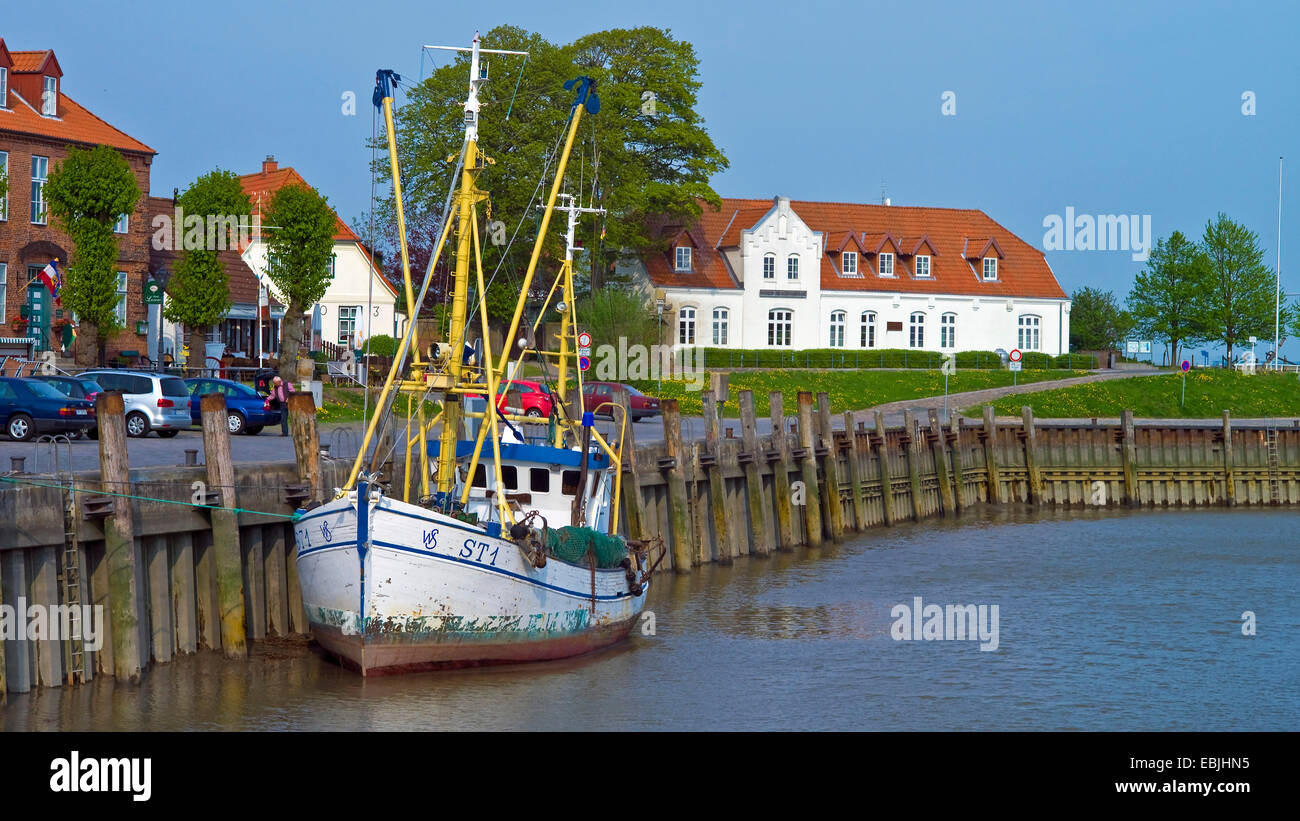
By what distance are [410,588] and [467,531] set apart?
3.53 ft

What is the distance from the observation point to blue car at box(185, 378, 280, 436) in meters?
40.5

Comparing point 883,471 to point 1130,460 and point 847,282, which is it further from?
point 847,282

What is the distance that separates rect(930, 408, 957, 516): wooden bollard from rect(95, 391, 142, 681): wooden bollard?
3221 centimetres

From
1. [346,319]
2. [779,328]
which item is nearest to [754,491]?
[346,319]

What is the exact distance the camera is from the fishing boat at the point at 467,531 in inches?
778

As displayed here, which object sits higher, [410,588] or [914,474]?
[914,474]

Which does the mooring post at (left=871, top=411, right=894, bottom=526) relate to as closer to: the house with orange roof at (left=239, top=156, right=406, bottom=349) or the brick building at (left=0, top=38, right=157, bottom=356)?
the brick building at (left=0, top=38, right=157, bottom=356)

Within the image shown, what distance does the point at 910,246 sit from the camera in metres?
93.0

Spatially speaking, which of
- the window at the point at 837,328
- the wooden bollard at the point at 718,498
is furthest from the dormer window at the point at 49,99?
the window at the point at 837,328
